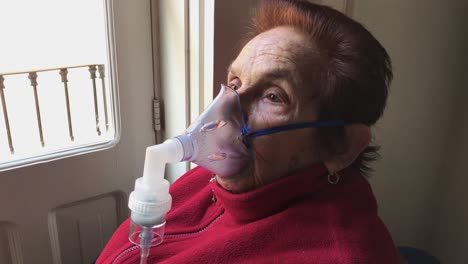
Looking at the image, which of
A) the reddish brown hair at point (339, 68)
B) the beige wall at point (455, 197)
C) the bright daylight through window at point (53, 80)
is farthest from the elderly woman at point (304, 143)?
the beige wall at point (455, 197)

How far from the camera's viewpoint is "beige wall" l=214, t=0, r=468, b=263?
1.34 m

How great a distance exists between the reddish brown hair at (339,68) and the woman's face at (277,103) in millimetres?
20

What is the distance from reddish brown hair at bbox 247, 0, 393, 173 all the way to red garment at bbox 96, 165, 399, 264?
0.09 metres

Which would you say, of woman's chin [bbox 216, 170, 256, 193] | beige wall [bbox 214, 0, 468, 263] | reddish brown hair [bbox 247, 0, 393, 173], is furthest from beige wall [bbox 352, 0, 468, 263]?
woman's chin [bbox 216, 170, 256, 193]

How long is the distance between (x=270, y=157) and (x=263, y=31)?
0.27 meters

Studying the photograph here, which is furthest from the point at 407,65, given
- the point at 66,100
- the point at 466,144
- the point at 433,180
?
the point at 66,100

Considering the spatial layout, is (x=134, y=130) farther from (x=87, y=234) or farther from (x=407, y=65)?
(x=407, y=65)

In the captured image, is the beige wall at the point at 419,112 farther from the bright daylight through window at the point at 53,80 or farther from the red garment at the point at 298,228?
the bright daylight through window at the point at 53,80

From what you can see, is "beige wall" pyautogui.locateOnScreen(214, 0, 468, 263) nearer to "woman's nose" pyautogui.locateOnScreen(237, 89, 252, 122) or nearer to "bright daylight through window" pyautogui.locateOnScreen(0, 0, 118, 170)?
"woman's nose" pyautogui.locateOnScreen(237, 89, 252, 122)

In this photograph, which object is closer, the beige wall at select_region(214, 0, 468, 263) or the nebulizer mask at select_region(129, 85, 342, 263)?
the nebulizer mask at select_region(129, 85, 342, 263)

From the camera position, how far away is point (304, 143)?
87 cm

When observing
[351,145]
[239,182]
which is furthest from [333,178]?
[239,182]

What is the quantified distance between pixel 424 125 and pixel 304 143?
78 centimetres

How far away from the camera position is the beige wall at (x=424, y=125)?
134 centimetres
